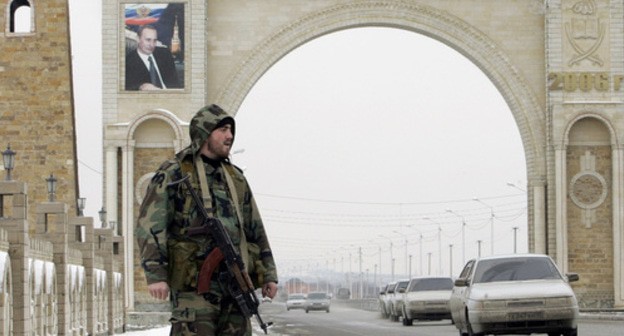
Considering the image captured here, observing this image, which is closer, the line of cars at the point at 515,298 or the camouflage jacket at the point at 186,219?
the camouflage jacket at the point at 186,219

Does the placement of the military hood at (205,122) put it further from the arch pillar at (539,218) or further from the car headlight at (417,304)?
the arch pillar at (539,218)

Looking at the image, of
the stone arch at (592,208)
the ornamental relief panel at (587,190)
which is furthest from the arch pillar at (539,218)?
the ornamental relief panel at (587,190)

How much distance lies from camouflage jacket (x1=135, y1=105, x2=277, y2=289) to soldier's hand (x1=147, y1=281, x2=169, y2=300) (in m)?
0.03

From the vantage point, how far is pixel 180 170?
8516mm

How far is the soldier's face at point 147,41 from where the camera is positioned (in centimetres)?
4931

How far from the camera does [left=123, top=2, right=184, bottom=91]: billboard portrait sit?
162 feet

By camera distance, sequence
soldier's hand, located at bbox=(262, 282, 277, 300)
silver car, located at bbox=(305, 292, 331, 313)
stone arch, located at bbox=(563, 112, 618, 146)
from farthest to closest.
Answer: silver car, located at bbox=(305, 292, 331, 313) → stone arch, located at bbox=(563, 112, 618, 146) → soldier's hand, located at bbox=(262, 282, 277, 300)

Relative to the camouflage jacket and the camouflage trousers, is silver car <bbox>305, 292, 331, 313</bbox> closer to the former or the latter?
the camouflage jacket

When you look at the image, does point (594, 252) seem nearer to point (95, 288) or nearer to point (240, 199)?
point (95, 288)

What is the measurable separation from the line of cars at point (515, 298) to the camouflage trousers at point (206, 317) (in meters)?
12.1

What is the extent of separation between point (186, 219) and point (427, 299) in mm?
27333

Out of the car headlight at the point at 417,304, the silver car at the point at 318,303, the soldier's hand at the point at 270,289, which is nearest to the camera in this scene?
the soldier's hand at the point at 270,289

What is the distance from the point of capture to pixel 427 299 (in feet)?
116

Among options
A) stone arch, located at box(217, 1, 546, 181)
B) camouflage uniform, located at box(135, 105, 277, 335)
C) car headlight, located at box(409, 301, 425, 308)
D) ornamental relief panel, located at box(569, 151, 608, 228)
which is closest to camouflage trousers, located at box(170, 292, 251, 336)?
camouflage uniform, located at box(135, 105, 277, 335)
